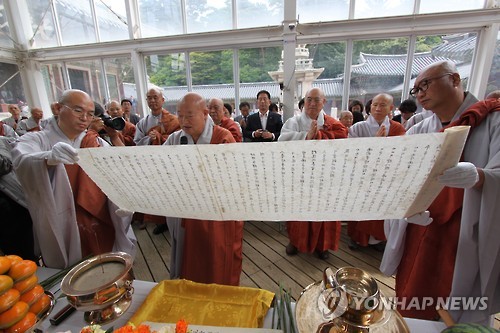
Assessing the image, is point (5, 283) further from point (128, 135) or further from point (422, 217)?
point (128, 135)

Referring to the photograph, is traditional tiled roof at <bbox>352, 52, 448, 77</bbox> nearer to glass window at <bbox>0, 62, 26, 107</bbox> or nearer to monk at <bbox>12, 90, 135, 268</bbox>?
monk at <bbox>12, 90, 135, 268</bbox>

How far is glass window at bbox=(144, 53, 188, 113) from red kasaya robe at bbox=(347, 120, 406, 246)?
525 centimetres

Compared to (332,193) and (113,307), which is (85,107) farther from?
(332,193)

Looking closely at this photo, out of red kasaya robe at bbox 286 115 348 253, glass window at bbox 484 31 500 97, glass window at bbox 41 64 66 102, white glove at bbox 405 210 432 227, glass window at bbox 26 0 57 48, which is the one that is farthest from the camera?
glass window at bbox 41 64 66 102

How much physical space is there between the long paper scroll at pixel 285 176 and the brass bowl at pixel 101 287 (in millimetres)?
215

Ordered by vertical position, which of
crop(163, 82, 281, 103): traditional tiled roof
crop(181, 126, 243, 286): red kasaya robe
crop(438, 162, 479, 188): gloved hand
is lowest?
crop(181, 126, 243, 286): red kasaya robe

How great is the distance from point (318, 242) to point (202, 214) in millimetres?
1772

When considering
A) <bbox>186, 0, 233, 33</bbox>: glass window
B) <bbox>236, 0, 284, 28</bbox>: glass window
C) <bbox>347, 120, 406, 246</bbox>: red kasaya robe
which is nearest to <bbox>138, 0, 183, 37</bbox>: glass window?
<bbox>186, 0, 233, 33</bbox>: glass window

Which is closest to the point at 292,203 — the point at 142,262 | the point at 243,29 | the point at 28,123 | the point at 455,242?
the point at 455,242

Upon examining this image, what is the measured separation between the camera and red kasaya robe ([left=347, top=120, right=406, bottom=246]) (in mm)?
2285

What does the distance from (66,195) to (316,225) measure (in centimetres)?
189

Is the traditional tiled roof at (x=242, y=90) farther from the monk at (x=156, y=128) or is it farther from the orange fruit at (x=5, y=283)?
the orange fruit at (x=5, y=283)

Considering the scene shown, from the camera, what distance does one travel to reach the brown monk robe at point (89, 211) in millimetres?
1337

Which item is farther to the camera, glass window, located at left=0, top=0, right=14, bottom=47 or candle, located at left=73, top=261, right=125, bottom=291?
glass window, located at left=0, top=0, right=14, bottom=47
